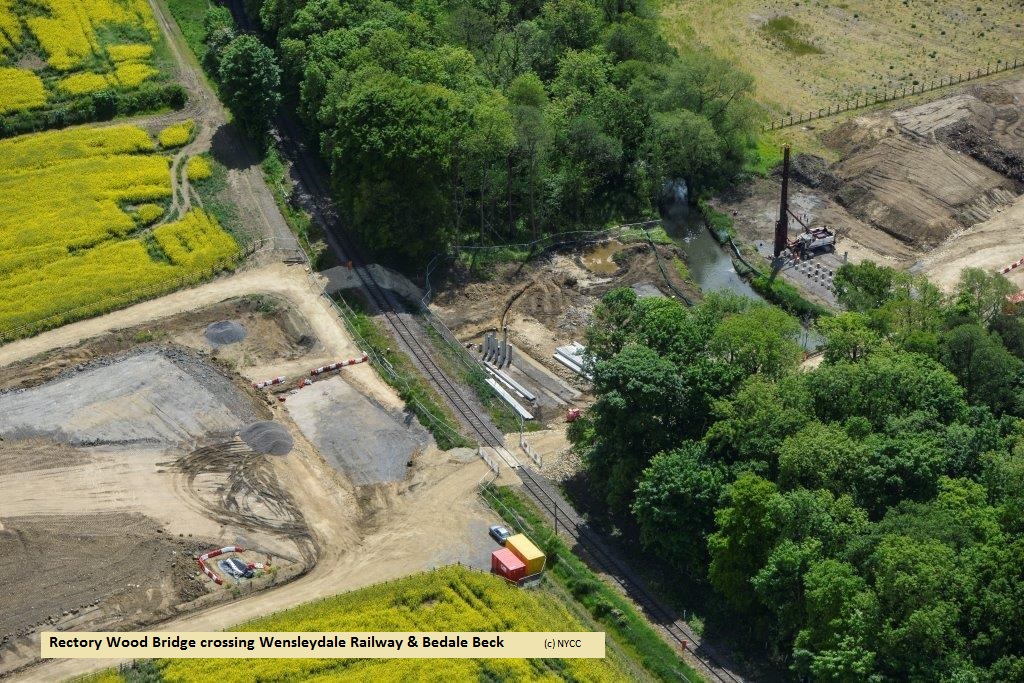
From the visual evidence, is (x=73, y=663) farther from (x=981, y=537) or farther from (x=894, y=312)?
(x=894, y=312)

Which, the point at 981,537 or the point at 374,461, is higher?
the point at 981,537

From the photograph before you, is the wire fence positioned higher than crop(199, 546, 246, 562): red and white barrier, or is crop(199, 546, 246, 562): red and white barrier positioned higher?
the wire fence

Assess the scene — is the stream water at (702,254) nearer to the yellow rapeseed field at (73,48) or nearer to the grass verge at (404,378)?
the grass verge at (404,378)

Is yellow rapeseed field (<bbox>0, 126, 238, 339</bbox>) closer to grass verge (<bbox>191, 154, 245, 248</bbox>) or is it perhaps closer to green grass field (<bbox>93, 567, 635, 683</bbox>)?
A: grass verge (<bbox>191, 154, 245, 248</bbox>)

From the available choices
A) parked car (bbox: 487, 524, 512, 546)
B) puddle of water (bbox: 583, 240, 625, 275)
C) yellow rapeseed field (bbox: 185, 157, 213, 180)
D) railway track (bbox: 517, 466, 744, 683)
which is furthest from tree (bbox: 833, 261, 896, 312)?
yellow rapeseed field (bbox: 185, 157, 213, 180)

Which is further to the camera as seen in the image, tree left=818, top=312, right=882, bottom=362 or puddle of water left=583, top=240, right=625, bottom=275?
puddle of water left=583, top=240, right=625, bottom=275

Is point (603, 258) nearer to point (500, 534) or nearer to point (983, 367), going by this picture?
point (500, 534)

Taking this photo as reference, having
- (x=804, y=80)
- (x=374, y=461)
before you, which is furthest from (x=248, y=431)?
(x=804, y=80)
